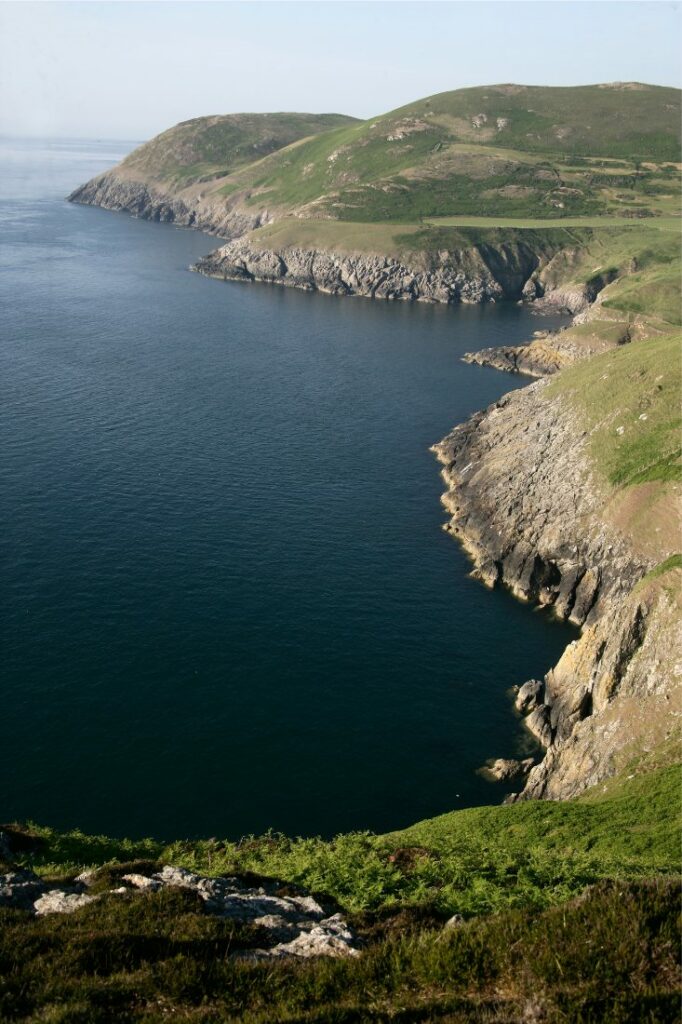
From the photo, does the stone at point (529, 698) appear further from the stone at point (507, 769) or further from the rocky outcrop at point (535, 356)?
the rocky outcrop at point (535, 356)

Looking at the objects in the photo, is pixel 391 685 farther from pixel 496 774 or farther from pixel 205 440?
pixel 205 440

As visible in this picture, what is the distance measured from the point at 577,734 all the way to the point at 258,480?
61.1 metres

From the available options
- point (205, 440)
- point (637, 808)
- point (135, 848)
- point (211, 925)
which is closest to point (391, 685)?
point (637, 808)

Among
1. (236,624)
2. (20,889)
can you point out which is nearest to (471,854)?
(20,889)

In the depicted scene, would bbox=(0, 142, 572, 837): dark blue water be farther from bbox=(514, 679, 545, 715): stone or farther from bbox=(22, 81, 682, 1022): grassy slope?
bbox=(22, 81, 682, 1022): grassy slope

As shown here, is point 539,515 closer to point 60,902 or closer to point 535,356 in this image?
point 60,902

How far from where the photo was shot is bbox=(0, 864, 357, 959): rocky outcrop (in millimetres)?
26188

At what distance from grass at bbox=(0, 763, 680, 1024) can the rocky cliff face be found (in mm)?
27382

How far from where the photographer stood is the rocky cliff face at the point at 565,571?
60.3 meters

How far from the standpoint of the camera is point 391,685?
73.8 meters

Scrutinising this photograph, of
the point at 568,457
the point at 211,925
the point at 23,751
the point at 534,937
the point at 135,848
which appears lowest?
the point at 23,751

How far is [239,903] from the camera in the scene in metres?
30.1

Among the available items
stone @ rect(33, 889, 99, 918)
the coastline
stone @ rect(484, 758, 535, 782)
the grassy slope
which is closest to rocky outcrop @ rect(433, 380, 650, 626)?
the coastline

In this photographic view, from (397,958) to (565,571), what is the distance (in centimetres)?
7006
